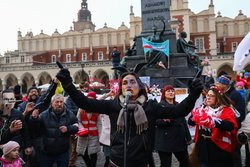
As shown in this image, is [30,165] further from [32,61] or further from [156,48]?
[32,61]

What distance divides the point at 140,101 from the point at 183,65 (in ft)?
28.0

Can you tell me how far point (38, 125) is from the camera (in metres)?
4.96

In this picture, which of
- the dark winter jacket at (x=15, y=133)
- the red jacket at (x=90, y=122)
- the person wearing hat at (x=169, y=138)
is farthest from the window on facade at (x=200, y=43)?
the dark winter jacket at (x=15, y=133)

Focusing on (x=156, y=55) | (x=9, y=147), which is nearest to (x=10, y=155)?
(x=9, y=147)

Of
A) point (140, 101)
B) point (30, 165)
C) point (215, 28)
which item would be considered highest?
point (215, 28)

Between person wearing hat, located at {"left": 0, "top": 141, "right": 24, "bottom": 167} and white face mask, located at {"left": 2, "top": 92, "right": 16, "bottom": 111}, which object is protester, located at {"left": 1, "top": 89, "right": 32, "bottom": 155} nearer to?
white face mask, located at {"left": 2, "top": 92, "right": 16, "bottom": 111}

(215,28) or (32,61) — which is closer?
(215,28)

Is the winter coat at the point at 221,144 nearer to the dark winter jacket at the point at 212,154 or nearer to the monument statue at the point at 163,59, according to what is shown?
the dark winter jacket at the point at 212,154

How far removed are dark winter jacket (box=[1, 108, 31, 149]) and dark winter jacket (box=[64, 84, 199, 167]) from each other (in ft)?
4.81

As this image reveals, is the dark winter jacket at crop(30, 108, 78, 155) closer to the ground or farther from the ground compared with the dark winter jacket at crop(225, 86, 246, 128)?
closer to the ground

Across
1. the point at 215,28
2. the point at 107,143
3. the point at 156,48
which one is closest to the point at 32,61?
the point at 215,28

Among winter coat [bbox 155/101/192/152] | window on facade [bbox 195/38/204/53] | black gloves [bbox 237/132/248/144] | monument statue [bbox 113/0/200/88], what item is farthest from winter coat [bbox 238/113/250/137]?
window on facade [bbox 195/38/204/53]

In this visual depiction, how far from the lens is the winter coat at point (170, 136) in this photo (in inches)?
211

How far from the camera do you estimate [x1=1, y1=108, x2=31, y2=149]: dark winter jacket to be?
439 centimetres
